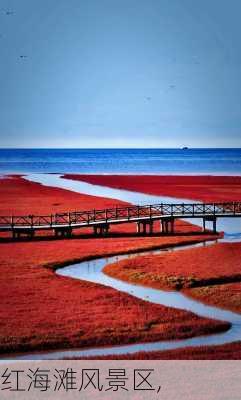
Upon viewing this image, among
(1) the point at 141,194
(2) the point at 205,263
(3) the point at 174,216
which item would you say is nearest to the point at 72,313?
(2) the point at 205,263

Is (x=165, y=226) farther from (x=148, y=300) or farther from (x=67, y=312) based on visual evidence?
(x=67, y=312)

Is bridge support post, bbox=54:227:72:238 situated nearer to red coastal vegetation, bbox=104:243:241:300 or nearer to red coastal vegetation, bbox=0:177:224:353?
red coastal vegetation, bbox=0:177:224:353

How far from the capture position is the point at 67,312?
28.3 m

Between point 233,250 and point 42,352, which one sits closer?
point 42,352

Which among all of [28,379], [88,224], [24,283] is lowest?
[28,379]

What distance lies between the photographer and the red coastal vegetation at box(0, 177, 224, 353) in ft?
81.9

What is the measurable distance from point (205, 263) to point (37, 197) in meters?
52.0

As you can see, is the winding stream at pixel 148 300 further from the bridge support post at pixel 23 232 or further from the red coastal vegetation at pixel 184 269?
the bridge support post at pixel 23 232

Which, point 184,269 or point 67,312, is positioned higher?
point 184,269

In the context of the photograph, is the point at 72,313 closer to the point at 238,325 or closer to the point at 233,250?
the point at 238,325

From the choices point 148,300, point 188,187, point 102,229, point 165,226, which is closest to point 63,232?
point 102,229

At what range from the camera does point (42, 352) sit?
938 inches

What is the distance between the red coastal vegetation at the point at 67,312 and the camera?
983 inches

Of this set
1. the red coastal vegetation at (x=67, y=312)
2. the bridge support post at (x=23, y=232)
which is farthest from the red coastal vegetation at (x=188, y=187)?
the red coastal vegetation at (x=67, y=312)
